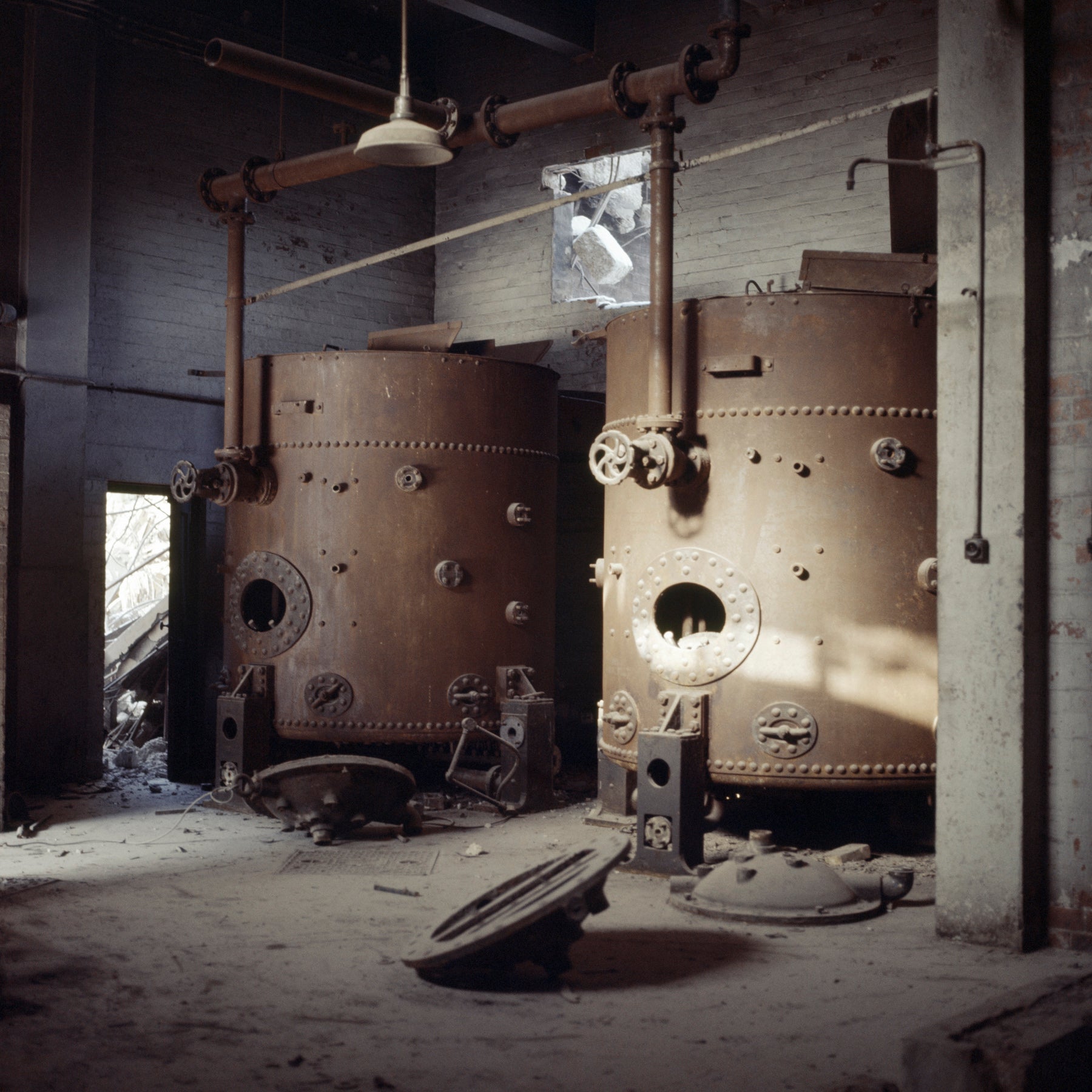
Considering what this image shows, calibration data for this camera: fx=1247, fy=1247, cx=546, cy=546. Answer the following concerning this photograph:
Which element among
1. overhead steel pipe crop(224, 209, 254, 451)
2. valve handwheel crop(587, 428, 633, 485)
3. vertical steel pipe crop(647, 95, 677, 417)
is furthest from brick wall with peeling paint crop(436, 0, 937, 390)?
valve handwheel crop(587, 428, 633, 485)

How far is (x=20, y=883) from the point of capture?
21.4 ft

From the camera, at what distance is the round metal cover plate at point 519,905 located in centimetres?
456

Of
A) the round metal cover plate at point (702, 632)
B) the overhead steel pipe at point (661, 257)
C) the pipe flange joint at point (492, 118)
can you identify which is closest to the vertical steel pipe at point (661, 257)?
the overhead steel pipe at point (661, 257)

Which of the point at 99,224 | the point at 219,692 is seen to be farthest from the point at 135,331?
the point at 219,692

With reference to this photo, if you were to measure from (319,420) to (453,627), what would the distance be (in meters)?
1.78

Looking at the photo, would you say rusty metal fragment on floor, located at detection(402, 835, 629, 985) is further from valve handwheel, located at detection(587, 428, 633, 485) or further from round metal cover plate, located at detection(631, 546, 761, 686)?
valve handwheel, located at detection(587, 428, 633, 485)

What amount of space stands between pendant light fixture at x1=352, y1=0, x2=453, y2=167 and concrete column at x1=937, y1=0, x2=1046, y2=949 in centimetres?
281

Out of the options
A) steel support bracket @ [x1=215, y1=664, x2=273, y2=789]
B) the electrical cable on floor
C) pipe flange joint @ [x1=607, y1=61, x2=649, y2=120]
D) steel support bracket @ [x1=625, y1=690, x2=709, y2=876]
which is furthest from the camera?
steel support bracket @ [x1=215, y1=664, x2=273, y2=789]

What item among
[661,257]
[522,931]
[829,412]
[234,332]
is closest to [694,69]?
[661,257]

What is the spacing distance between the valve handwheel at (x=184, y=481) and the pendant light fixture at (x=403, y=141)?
9.38 ft

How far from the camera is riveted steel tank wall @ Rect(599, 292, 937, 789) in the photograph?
6.99 metres

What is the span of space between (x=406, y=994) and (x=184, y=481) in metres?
5.25

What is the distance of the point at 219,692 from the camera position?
9.34m

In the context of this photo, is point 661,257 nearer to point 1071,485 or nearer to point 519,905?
point 1071,485
